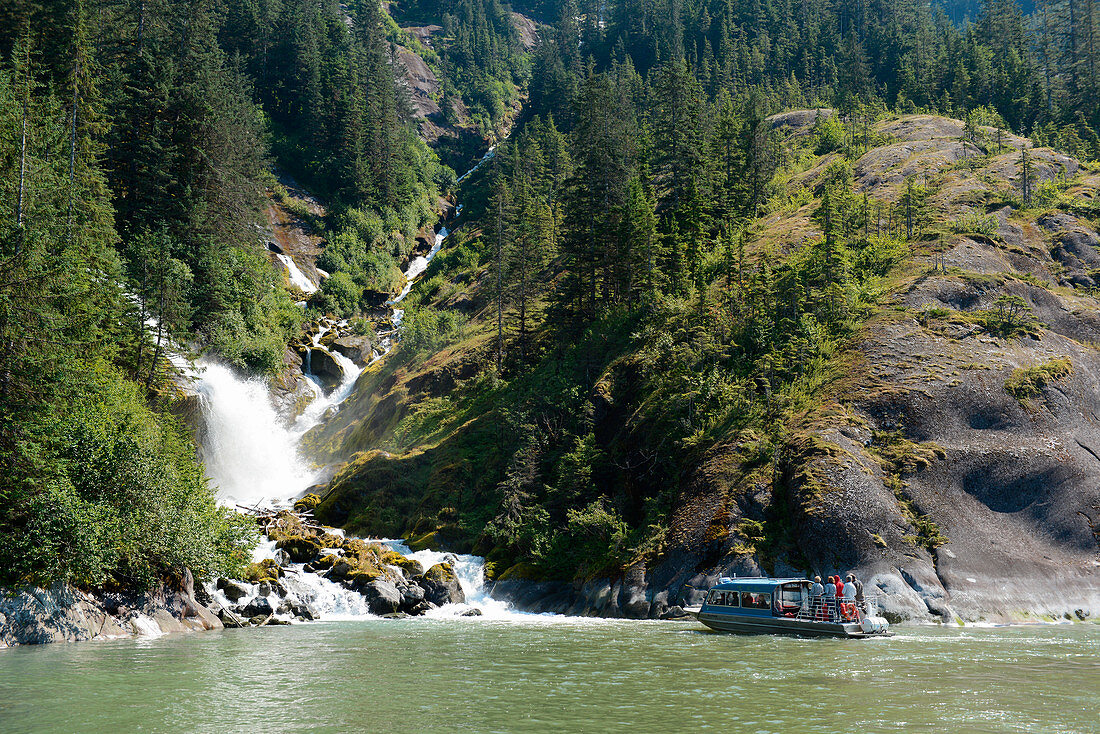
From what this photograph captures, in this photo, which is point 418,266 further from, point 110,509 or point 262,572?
point 110,509

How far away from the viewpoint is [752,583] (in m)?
29.1

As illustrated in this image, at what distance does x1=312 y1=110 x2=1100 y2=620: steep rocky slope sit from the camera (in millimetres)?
31094

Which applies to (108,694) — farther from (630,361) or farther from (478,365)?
(478,365)

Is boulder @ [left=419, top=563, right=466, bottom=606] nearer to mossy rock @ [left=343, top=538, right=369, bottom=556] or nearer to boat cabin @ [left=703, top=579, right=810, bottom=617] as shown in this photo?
mossy rock @ [left=343, top=538, right=369, bottom=556]

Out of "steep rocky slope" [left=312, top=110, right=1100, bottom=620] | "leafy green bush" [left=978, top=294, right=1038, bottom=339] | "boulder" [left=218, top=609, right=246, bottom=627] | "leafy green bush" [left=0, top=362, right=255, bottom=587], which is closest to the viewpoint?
"leafy green bush" [left=0, top=362, right=255, bottom=587]

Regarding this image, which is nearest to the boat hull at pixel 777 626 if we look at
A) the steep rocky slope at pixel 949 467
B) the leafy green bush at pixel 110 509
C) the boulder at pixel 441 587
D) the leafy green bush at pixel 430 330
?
the steep rocky slope at pixel 949 467

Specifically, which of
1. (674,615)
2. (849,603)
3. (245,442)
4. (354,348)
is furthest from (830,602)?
(354,348)

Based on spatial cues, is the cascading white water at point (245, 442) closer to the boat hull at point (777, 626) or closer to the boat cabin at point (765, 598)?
the boat hull at point (777, 626)

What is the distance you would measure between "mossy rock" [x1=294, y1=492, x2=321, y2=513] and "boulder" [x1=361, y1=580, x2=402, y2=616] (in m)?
14.6

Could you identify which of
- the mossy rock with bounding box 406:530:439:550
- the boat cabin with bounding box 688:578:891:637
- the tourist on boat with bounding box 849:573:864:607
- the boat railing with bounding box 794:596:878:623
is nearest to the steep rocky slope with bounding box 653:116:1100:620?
the tourist on boat with bounding box 849:573:864:607

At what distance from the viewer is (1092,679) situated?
17.7 m

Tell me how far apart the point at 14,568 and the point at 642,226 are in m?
42.7

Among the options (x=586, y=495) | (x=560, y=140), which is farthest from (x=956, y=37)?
(x=586, y=495)

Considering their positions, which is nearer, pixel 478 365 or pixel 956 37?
pixel 478 365
